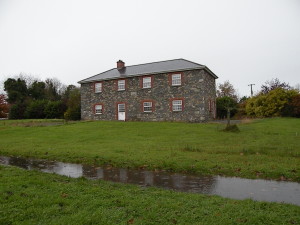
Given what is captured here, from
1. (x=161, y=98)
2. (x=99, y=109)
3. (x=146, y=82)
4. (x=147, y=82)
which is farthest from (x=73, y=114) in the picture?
(x=161, y=98)

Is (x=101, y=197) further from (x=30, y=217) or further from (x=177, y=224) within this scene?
(x=177, y=224)

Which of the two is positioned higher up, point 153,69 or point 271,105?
point 153,69

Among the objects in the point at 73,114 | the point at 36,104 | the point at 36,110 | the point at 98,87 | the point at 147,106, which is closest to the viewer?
the point at 147,106

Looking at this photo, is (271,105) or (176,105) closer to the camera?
(176,105)

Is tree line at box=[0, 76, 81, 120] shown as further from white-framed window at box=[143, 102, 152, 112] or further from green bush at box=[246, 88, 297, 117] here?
green bush at box=[246, 88, 297, 117]

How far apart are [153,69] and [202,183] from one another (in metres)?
23.3

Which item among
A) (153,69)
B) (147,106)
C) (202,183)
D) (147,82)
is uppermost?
(153,69)

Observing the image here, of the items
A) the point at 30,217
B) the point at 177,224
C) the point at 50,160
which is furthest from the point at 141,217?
the point at 50,160

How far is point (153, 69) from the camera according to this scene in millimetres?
28266

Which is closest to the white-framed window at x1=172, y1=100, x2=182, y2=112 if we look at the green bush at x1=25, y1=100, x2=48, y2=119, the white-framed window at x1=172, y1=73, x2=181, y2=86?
the white-framed window at x1=172, y1=73, x2=181, y2=86

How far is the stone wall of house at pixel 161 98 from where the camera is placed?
81.6 feet

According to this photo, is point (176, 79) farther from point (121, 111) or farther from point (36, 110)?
point (36, 110)

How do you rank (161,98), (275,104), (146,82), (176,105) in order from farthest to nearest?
(146,82), (275,104), (161,98), (176,105)

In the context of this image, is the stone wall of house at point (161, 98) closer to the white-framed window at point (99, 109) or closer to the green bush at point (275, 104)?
the white-framed window at point (99, 109)
